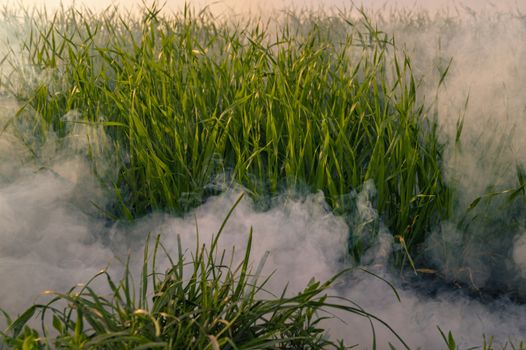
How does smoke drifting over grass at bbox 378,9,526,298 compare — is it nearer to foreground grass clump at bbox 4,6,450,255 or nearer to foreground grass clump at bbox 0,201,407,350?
foreground grass clump at bbox 4,6,450,255

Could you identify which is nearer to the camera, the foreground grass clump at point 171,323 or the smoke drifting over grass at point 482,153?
the foreground grass clump at point 171,323

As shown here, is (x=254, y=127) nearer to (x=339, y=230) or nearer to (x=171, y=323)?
(x=339, y=230)

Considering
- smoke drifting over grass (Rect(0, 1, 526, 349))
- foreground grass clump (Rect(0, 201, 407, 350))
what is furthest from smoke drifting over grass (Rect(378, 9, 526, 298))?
foreground grass clump (Rect(0, 201, 407, 350))

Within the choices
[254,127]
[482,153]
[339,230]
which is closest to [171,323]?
[339,230]

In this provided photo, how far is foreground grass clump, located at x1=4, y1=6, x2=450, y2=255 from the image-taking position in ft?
6.06

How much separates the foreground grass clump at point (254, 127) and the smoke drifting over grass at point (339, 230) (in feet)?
0.15

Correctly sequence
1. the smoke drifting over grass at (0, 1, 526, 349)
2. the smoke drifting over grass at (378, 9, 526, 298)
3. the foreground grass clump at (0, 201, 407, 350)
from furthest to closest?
1. the smoke drifting over grass at (378, 9, 526, 298)
2. the smoke drifting over grass at (0, 1, 526, 349)
3. the foreground grass clump at (0, 201, 407, 350)

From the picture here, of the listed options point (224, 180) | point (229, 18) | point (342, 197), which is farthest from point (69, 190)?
point (229, 18)

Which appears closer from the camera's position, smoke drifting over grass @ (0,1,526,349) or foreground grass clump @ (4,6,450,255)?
smoke drifting over grass @ (0,1,526,349)

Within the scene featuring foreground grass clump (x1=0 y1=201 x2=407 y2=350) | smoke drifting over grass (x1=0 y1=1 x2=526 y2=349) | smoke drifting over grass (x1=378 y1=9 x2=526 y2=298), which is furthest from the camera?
smoke drifting over grass (x1=378 y1=9 x2=526 y2=298)

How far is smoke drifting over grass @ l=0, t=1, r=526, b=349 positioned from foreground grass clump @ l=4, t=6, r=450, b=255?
0.05 meters

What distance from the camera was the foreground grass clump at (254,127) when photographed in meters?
1.85

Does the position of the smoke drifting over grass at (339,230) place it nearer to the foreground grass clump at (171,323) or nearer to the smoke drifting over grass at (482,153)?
the smoke drifting over grass at (482,153)

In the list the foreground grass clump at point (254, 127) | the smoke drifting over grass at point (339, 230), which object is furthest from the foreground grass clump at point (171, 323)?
the foreground grass clump at point (254, 127)
